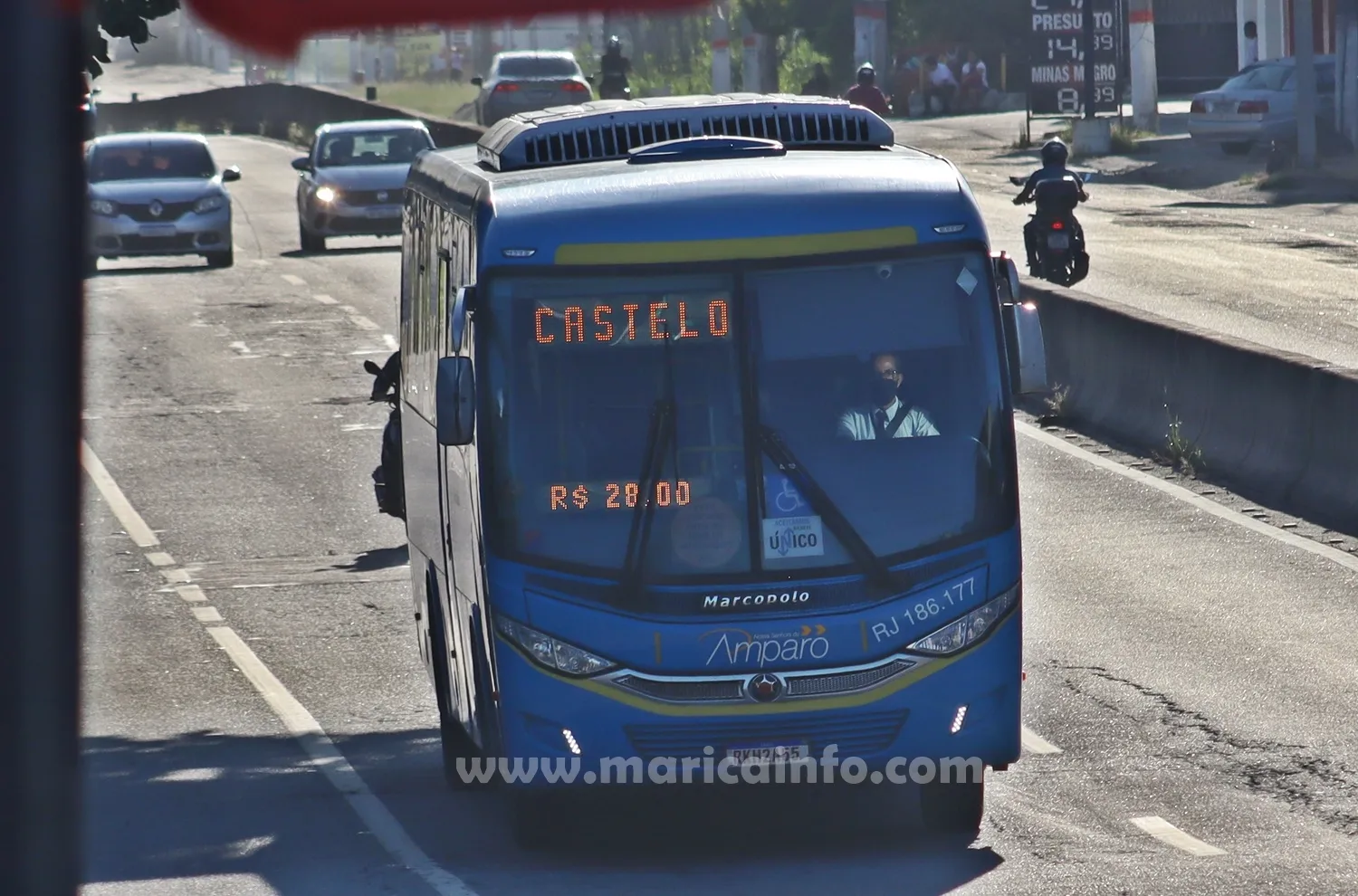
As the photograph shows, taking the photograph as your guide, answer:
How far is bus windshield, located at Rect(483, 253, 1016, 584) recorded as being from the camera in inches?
336

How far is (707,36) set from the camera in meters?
69.0

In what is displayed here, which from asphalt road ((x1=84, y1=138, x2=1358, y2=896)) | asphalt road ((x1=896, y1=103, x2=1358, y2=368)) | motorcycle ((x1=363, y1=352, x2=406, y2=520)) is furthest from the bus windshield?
asphalt road ((x1=896, y1=103, x2=1358, y2=368))

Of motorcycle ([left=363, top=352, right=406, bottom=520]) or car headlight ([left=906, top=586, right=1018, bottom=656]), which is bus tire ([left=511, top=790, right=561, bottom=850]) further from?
motorcycle ([left=363, top=352, right=406, bottom=520])

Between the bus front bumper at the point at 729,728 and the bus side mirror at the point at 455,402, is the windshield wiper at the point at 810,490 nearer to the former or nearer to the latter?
the bus front bumper at the point at 729,728

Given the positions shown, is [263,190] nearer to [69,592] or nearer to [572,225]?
[572,225]

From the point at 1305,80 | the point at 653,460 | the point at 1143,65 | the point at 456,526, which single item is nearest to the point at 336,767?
the point at 456,526

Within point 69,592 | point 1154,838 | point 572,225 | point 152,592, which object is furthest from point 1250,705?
point 69,592

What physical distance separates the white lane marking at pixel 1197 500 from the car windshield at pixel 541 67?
38347 mm

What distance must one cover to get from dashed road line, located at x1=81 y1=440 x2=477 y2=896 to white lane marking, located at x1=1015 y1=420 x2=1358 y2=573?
20.7 ft

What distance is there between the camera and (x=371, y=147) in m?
35.7

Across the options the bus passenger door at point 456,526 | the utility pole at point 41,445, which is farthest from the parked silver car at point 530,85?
the utility pole at point 41,445

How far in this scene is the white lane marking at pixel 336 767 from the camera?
8578 millimetres

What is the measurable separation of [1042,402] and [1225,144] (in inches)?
1029

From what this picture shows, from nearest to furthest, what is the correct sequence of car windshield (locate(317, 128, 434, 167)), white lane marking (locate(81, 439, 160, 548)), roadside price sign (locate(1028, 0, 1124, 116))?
white lane marking (locate(81, 439, 160, 548)), car windshield (locate(317, 128, 434, 167)), roadside price sign (locate(1028, 0, 1124, 116))
